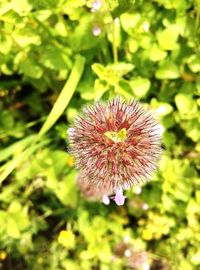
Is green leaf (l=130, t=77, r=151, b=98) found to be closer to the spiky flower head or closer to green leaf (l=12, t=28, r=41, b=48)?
green leaf (l=12, t=28, r=41, b=48)

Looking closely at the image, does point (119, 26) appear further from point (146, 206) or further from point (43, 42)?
point (146, 206)

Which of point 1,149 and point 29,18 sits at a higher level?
point 29,18

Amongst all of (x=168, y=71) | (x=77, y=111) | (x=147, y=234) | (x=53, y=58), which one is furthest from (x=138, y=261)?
(x=53, y=58)

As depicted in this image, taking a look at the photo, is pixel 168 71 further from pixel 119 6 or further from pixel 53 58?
pixel 119 6

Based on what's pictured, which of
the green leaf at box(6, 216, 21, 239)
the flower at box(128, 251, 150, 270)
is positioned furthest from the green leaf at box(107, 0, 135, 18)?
the flower at box(128, 251, 150, 270)

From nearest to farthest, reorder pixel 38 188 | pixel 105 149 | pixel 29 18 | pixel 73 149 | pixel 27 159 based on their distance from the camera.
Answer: pixel 105 149, pixel 73 149, pixel 29 18, pixel 27 159, pixel 38 188

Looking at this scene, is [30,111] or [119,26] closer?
[119,26]

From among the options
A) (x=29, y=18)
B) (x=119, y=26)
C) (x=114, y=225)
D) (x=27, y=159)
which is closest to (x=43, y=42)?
(x=29, y=18)

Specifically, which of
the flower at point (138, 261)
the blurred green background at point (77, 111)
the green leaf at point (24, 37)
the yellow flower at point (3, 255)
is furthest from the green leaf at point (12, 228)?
the green leaf at point (24, 37)

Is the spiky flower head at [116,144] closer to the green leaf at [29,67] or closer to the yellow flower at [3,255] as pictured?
the green leaf at [29,67]
